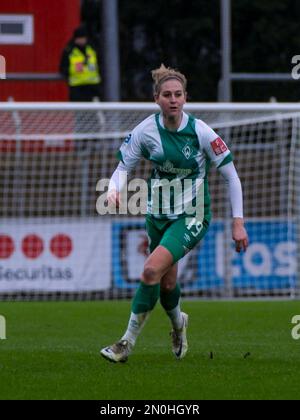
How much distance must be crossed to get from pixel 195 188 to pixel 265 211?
746cm

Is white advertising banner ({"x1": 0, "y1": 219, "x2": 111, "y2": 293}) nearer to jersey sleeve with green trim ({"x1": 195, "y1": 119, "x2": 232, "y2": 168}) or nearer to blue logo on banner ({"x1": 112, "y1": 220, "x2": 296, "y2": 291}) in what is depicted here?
blue logo on banner ({"x1": 112, "y1": 220, "x2": 296, "y2": 291})

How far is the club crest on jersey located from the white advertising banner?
6839mm

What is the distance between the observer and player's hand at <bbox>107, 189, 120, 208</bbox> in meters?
7.90

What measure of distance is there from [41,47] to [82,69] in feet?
9.51

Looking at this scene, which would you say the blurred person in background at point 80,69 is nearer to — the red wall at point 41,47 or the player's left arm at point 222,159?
the red wall at point 41,47

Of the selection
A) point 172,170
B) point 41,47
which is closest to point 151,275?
point 172,170

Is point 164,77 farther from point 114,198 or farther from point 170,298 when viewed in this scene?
point 170,298

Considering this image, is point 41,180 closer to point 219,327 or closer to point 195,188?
point 219,327

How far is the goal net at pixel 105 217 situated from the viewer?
14.9 meters

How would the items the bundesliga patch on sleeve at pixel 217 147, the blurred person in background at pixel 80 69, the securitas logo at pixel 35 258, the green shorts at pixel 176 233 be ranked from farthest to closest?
1. the blurred person in background at pixel 80 69
2. the securitas logo at pixel 35 258
3. the bundesliga patch on sleeve at pixel 217 147
4. the green shorts at pixel 176 233

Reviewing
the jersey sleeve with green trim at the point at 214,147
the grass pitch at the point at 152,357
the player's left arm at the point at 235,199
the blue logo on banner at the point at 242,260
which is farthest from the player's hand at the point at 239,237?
the blue logo on banner at the point at 242,260

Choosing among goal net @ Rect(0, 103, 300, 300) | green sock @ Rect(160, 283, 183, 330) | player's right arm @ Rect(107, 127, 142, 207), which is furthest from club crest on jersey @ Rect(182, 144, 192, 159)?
goal net @ Rect(0, 103, 300, 300)

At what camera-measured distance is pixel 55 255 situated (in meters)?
14.9

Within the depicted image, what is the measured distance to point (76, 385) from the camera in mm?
7027
